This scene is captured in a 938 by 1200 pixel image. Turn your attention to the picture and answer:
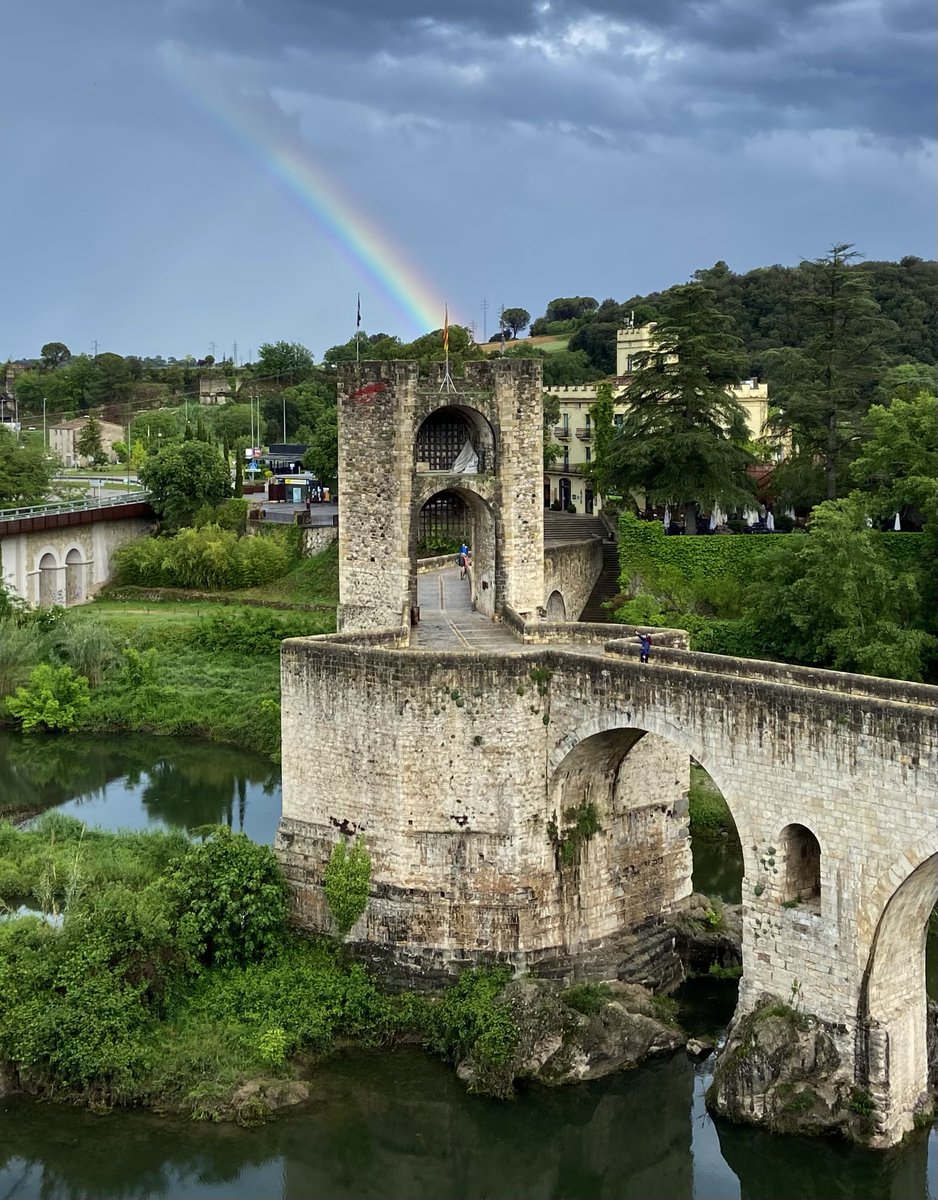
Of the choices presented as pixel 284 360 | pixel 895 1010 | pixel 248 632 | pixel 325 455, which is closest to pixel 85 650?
pixel 248 632

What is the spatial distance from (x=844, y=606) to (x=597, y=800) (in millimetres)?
12156

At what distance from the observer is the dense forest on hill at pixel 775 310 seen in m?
74.1

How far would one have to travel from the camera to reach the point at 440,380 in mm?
25922

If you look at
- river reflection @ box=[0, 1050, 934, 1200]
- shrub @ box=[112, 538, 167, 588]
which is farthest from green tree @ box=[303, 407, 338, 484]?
river reflection @ box=[0, 1050, 934, 1200]

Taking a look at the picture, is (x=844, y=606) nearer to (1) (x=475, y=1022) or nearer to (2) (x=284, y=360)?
(1) (x=475, y=1022)

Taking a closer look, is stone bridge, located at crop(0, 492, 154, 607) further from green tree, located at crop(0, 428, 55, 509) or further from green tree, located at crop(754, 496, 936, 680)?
green tree, located at crop(754, 496, 936, 680)

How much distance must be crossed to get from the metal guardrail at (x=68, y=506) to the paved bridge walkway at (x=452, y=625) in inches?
1033

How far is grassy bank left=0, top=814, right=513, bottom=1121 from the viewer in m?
20.3

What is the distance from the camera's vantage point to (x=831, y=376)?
40.9 meters

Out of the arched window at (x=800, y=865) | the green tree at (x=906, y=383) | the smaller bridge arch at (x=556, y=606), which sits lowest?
the arched window at (x=800, y=865)

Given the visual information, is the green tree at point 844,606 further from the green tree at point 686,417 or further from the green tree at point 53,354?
the green tree at point 53,354

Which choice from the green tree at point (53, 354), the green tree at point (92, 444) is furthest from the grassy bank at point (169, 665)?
the green tree at point (53, 354)

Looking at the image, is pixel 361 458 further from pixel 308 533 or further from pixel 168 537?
pixel 168 537

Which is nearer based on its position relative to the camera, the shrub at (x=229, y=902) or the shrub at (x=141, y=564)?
the shrub at (x=229, y=902)
